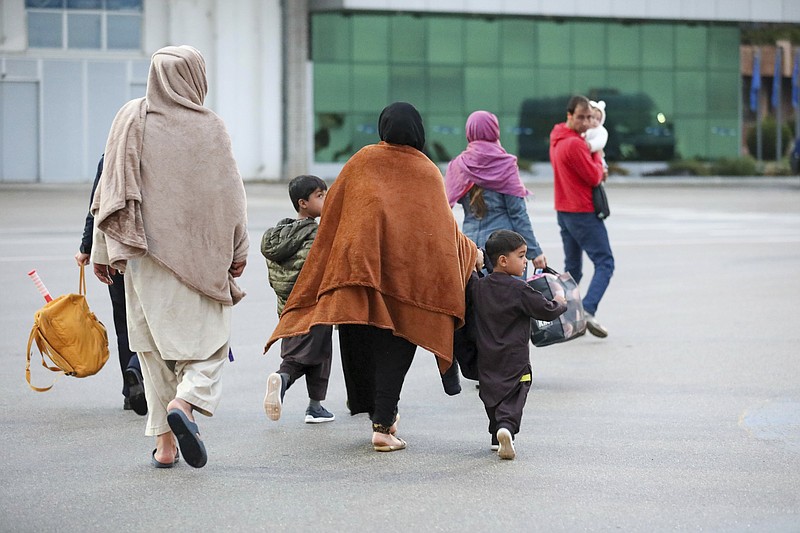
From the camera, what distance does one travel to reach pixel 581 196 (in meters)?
10.2

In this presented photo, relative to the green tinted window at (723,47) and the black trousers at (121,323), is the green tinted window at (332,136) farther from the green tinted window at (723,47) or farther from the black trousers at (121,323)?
the black trousers at (121,323)

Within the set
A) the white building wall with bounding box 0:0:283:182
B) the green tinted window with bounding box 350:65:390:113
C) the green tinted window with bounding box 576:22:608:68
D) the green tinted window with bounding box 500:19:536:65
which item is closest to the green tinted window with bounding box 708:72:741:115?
the green tinted window with bounding box 576:22:608:68

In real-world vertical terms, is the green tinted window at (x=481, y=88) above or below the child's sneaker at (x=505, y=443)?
above

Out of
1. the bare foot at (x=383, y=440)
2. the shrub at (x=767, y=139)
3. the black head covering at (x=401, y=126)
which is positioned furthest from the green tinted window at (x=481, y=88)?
the bare foot at (x=383, y=440)

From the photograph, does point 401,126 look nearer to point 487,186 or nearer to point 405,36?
point 487,186

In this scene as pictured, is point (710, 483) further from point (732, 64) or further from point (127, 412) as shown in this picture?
point (732, 64)

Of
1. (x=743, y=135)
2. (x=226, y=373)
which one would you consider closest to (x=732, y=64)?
(x=743, y=135)

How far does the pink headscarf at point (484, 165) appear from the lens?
8558mm

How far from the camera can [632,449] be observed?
6484 millimetres

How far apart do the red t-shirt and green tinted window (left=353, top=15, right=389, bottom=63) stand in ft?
113

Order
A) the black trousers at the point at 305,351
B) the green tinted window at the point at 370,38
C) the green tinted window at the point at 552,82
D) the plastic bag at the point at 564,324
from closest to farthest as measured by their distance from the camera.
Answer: the black trousers at the point at 305,351
the plastic bag at the point at 564,324
the green tinted window at the point at 370,38
the green tinted window at the point at 552,82

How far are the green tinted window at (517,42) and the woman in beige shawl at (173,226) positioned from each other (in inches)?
1576

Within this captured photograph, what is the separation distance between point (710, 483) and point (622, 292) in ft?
26.8

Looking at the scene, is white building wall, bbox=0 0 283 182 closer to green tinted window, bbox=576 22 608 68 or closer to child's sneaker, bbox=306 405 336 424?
green tinted window, bbox=576 22 608 68
